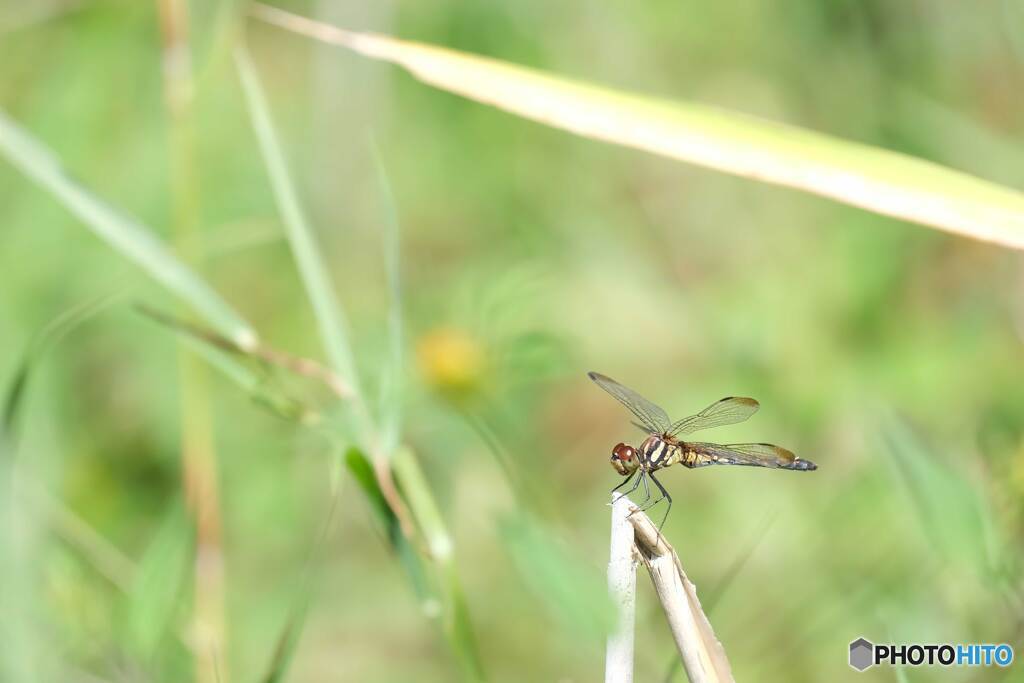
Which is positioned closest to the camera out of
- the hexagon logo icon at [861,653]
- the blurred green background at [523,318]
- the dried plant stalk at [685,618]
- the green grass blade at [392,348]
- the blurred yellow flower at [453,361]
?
the dried plant stalk at [685,618]

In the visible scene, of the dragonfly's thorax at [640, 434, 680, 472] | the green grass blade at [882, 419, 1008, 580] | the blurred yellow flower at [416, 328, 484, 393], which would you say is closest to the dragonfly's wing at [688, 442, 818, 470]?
the dragonfly's thorax at [640, 434, 680, 472]

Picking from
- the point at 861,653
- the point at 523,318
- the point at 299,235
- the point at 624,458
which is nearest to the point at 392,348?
the point at 299,235

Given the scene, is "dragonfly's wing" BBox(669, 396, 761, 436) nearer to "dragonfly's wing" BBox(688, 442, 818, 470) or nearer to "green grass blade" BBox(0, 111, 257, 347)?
"dragonfly's wing" BBox(688, 442, 818, 470)

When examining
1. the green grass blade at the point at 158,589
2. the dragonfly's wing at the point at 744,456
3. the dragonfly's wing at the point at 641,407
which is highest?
the dragonfly's wing at the point at 744,456

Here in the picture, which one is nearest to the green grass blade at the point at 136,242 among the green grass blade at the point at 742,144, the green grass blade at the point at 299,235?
the green grass blade at the point at 299,235

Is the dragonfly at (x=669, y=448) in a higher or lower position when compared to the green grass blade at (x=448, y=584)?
higher

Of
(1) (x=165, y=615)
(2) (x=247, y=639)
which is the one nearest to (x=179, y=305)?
(2) (x=247, y=639)

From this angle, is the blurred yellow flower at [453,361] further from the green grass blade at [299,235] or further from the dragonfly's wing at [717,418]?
the green grass blade at [299,235]
